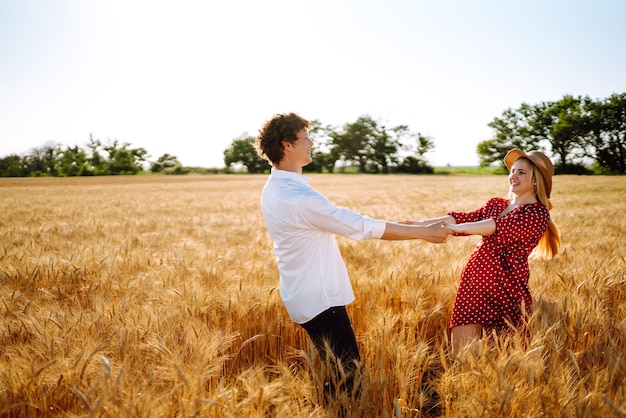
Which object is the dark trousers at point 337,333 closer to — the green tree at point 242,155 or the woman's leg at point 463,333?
the woman's leg at point 463,333

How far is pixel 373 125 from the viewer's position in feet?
239

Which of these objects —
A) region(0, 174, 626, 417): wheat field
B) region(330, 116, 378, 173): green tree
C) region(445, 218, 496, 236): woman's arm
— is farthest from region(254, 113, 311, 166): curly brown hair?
region(330, 116, 378, 173): green tree

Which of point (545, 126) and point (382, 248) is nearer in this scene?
point (382, 248)

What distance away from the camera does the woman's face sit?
2.84 metres

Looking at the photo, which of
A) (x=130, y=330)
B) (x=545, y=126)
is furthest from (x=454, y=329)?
(x=545, y=126)

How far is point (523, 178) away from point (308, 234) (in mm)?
1767

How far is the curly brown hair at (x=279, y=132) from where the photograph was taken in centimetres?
226

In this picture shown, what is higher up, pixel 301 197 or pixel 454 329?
pixel 301 197

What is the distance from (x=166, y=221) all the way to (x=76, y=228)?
7.01 feet

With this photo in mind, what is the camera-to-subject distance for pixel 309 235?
2238 millimetres

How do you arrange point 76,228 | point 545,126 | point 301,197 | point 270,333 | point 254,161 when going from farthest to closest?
point 254,161, point 545,126, point 76,228, point 270,333, point 301,197

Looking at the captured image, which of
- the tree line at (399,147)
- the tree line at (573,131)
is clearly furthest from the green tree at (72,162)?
the tree line at (573,131)

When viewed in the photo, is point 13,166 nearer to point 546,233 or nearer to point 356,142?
point 356,142

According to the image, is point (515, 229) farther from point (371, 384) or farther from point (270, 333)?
point (270, 333)
